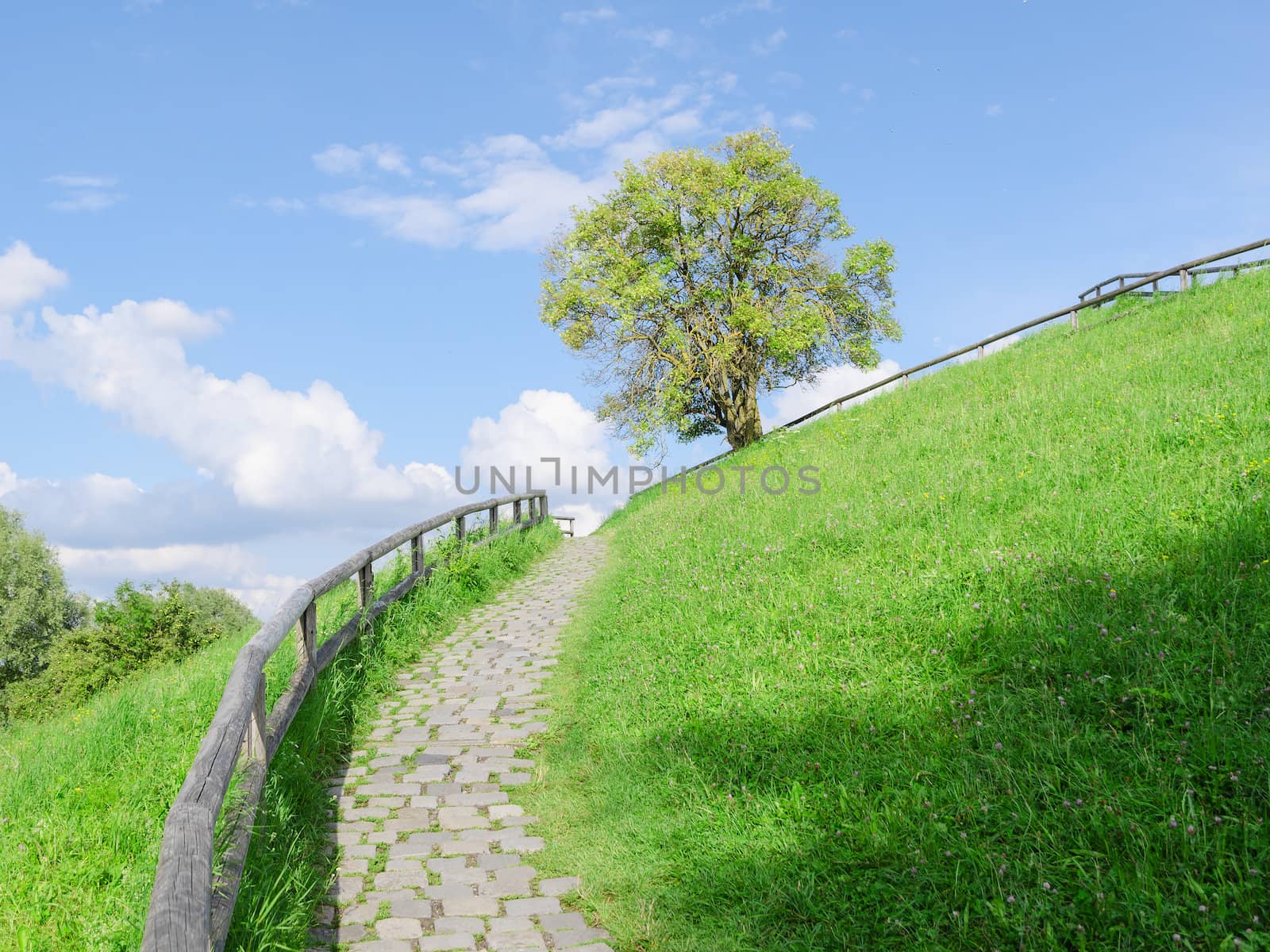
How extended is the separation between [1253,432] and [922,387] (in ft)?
41.2

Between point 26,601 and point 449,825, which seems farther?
point 26,601

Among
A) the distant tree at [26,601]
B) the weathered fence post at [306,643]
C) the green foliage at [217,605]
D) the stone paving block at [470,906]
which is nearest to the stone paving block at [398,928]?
the stone paving block at [470,906]

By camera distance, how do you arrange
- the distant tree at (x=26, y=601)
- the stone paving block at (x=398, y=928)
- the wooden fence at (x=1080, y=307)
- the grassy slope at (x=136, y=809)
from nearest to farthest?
the grassy slope at (x=136, y=809) → the stone paving block at (x=398, y=928) → the wooden fence at (x=1080, y=307) → the distant tree at (x=26, y=601)

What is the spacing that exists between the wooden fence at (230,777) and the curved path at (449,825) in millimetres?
796

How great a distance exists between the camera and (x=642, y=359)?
1102 inches

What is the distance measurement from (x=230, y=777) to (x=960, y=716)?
424 cm

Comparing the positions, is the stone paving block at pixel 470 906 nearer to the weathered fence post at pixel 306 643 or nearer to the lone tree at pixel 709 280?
the weathered fence post at pixel 306 643

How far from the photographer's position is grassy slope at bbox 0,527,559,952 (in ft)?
12.9

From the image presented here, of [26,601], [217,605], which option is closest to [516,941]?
[26,601]

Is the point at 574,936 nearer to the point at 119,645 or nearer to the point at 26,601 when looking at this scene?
the point at 119,645

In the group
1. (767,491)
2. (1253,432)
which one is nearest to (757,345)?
(767,491)

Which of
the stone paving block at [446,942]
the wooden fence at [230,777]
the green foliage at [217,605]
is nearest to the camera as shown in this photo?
the wooden fence at [230,777]

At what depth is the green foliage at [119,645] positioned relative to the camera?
26.7 m

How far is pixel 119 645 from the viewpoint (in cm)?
2766
